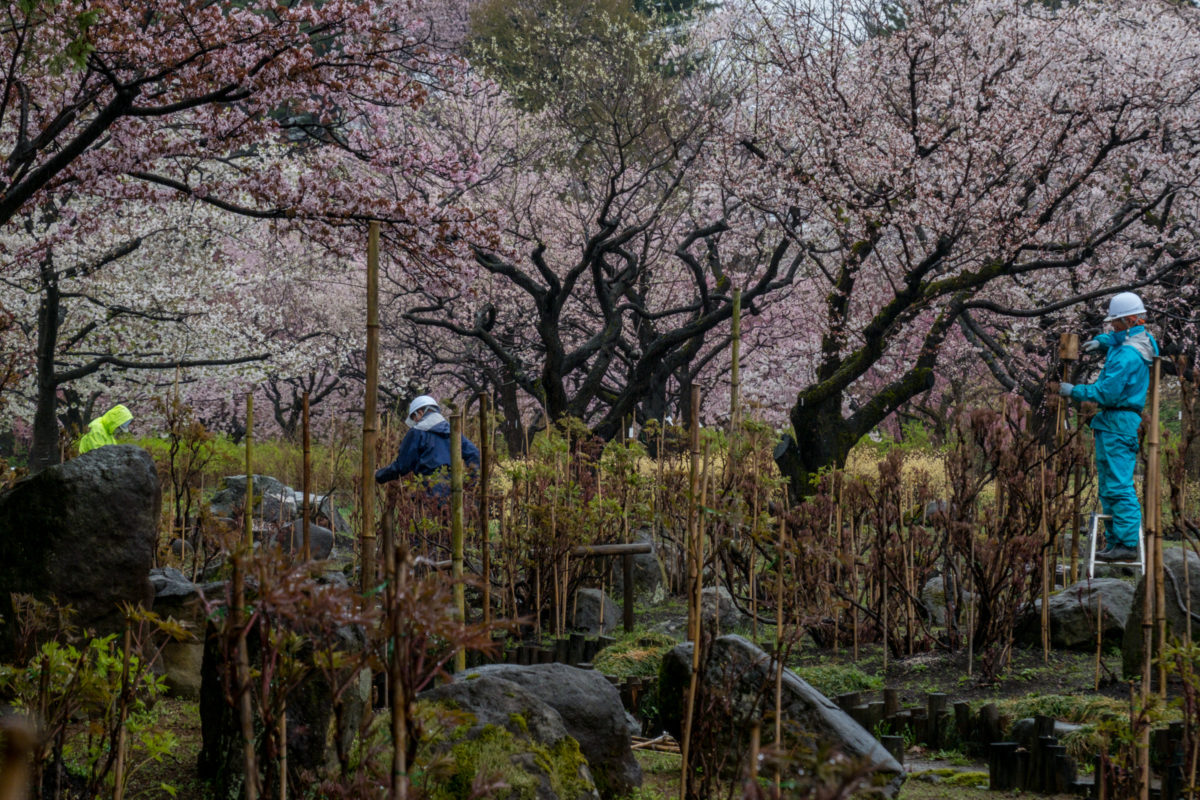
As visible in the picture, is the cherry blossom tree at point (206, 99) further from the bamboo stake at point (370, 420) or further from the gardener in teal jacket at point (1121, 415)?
the gardener in teal jacket at point (1121, 415)

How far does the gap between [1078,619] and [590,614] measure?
119 inches

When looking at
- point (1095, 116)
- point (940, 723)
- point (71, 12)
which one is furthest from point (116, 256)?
point (1095, 116)

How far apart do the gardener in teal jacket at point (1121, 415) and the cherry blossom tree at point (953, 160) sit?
448 cm

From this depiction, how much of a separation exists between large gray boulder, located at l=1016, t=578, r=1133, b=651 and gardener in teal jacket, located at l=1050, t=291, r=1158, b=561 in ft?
1.94

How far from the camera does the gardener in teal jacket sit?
6.77 m

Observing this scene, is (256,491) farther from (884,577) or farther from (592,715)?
(592,715)

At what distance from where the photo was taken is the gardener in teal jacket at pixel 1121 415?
22.2 ft

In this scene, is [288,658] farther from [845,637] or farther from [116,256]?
[116,256]

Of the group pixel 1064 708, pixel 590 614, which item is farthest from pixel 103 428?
pixel 1064 708

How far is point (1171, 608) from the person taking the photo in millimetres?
5348

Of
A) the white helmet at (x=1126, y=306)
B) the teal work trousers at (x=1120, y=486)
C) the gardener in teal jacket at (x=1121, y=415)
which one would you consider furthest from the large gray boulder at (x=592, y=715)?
the white helmet at (x=1126, y=306)

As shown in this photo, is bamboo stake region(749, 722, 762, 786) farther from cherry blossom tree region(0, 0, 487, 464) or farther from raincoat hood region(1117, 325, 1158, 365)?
raincoat hood region(1117, 325, 1158, 365)

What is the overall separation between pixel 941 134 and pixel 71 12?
32.7 feet

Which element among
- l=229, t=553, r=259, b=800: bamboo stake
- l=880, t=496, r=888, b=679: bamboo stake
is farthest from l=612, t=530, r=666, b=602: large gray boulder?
l=229, t=553, r=259, b=800: bamboo stake
